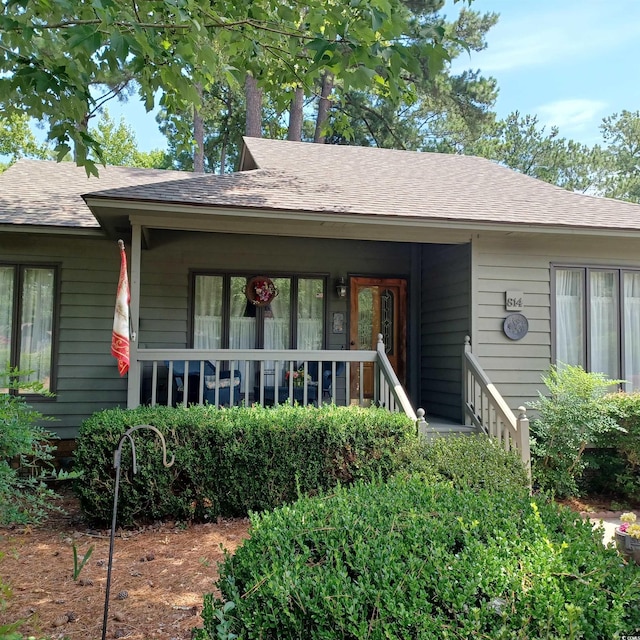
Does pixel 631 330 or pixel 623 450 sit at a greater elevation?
pixel 631 330

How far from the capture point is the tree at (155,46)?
367 centimetres

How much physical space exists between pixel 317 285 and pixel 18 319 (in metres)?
4.25

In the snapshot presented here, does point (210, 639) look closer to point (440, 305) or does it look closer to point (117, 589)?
point (117, 589)

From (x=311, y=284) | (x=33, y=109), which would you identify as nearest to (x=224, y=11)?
(x=33, y=109)

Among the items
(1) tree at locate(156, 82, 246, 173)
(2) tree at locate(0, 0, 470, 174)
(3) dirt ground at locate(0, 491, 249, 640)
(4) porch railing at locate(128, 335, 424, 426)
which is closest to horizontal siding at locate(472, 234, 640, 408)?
(4) porch railing at locate(128, 335, 424, 426)

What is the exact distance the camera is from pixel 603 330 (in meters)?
7.63

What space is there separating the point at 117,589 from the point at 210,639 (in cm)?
232

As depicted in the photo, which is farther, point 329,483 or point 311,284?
point 311,284

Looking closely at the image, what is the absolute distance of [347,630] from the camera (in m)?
1.78

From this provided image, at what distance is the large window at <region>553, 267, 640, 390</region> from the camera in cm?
754

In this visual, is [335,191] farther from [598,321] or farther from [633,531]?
[633,531]

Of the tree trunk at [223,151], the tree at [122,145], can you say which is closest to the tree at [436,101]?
the tree trunk at [223,151]

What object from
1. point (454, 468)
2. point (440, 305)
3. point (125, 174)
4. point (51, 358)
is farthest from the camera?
point (125, 174)

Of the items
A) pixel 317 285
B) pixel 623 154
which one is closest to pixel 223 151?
pixel 317 285
